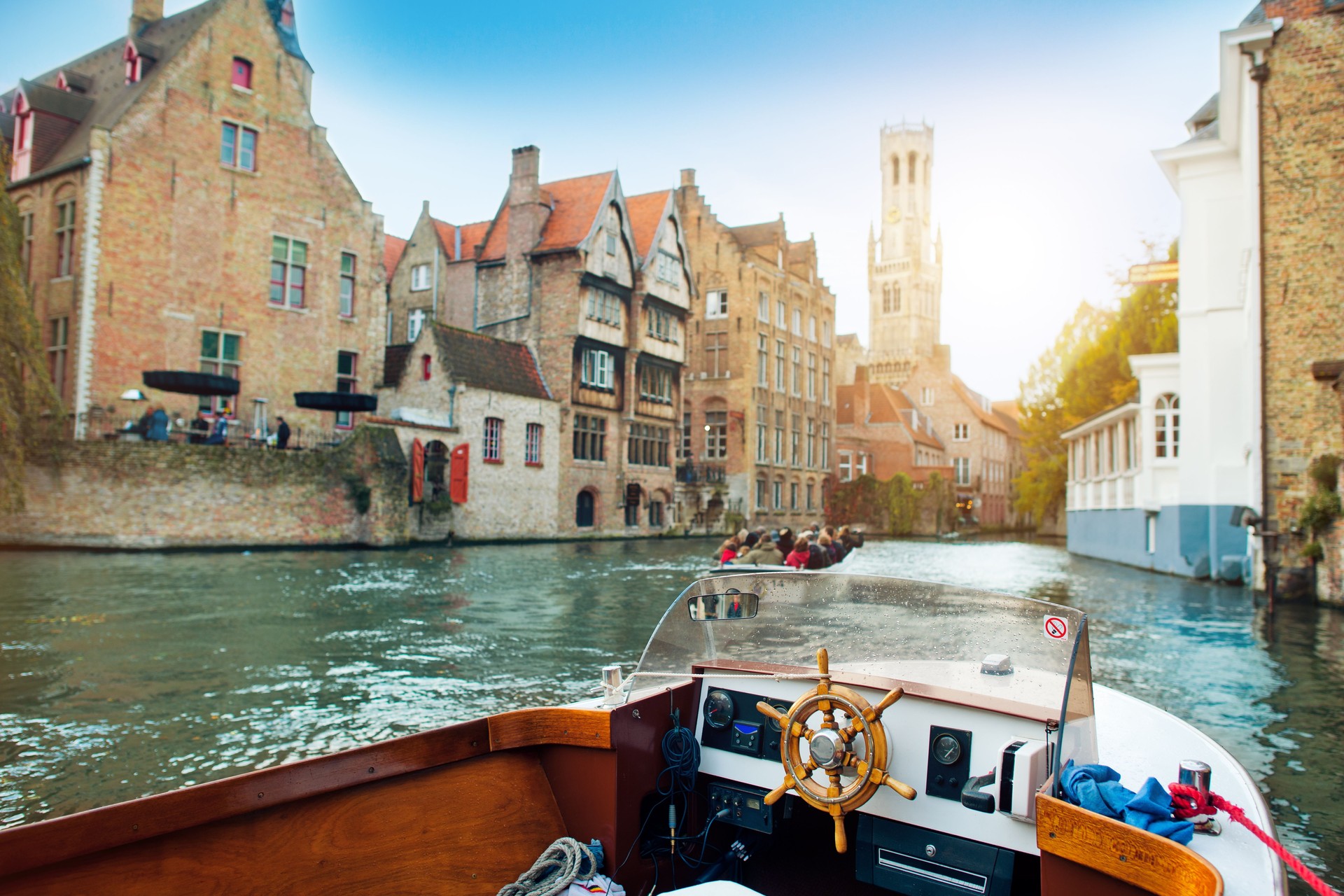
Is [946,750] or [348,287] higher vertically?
[348,287]

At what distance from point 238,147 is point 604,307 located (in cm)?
1312

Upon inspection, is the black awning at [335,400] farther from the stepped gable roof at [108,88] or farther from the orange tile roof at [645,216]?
the orange tile roof at [645,216]

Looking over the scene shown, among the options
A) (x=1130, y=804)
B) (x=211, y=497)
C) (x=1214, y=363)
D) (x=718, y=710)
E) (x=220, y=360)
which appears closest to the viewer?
(x=1130, y=804)

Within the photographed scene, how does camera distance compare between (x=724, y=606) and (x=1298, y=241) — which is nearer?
(x=724, y=606)

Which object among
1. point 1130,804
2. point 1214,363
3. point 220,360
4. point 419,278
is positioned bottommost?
point 1130,804

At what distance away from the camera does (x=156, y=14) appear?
27.7 metres

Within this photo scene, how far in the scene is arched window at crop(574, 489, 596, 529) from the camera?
33219 millimetres

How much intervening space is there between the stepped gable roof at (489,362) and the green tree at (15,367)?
36.3 feet

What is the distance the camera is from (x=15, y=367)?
17266mm

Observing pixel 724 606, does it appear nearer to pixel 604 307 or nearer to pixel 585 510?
pixel 585 510

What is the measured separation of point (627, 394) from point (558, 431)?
4.44m

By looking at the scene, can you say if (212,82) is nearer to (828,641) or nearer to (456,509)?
(456,509)

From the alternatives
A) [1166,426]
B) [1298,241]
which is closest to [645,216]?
[1166,426]

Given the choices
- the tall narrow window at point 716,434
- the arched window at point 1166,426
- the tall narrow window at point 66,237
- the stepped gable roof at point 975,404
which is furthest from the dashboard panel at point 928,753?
the stepped gable roof at point 975,404
